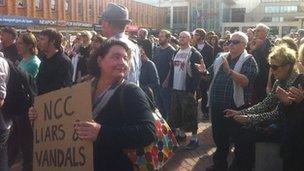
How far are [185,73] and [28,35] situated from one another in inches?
109

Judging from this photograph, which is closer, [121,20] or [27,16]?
[121,20]

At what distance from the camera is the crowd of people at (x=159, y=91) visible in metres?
2.61

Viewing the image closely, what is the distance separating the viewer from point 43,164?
2885 millimetres

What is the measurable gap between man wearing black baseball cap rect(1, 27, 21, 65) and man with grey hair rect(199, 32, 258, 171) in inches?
122

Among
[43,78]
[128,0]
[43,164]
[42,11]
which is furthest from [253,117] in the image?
[128,0]

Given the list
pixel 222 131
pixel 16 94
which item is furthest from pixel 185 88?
pixel 16 94

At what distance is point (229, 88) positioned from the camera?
5773 mm

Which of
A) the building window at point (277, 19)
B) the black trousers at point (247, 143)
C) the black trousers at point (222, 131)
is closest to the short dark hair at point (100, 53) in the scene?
Answer: the black trousers at point (247, 143)

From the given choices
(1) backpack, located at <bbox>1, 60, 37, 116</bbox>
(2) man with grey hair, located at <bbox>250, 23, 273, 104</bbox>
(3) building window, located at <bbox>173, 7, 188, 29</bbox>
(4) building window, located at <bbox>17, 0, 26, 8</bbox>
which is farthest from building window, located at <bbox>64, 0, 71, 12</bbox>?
(1) backpack, located at <bbox>1, 60, 37, 116</bbox>

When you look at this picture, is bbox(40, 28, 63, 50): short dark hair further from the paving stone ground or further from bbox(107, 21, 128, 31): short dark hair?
the paving stone ground

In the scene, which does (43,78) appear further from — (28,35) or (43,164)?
(43,164)

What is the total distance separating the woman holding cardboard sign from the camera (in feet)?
8.25

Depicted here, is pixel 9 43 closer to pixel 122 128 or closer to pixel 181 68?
pixel 181 68

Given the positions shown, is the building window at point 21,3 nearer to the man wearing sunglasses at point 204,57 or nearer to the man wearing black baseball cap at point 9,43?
the man wearing sunglasses at point 204,57
